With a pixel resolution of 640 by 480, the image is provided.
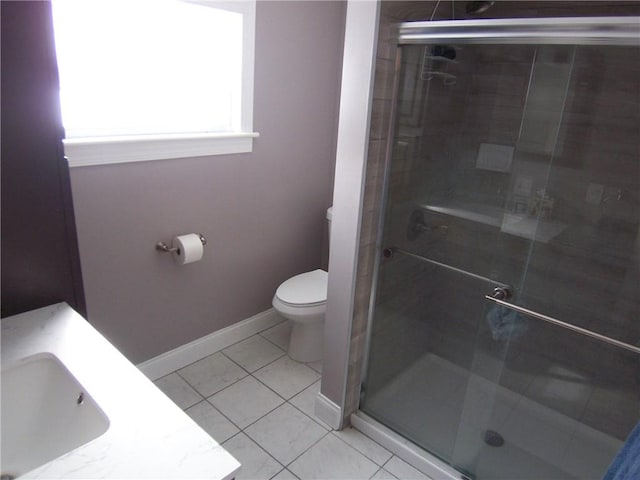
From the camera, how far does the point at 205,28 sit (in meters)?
2.08

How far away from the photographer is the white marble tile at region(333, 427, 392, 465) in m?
1.92

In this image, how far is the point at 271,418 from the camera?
2094mm

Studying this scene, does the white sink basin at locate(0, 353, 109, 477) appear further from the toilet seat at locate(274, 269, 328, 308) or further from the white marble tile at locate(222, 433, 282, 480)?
the toilet seat at locate(274, 269, 328, 308)

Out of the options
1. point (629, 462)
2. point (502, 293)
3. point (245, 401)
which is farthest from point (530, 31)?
point (245, 401)

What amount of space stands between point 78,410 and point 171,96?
5.00 feet

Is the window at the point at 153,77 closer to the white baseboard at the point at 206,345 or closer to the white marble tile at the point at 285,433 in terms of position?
the white baseboard at the point at 206,345

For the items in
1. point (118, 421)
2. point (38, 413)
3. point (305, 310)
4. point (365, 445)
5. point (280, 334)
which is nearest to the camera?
point (118, 421)

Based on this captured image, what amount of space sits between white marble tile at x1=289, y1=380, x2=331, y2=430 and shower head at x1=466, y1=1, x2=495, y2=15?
197cm

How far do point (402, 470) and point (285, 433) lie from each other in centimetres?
54

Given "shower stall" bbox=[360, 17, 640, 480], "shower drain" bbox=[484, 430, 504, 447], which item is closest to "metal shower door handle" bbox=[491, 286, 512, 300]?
"shower stall" bbox=[360, 17, 640, 480]

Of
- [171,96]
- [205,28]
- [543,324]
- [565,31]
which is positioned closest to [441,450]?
[543,324]

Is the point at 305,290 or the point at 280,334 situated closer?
the point at 305,290

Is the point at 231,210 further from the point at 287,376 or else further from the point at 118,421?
the point at 118,421

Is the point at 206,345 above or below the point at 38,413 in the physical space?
below
